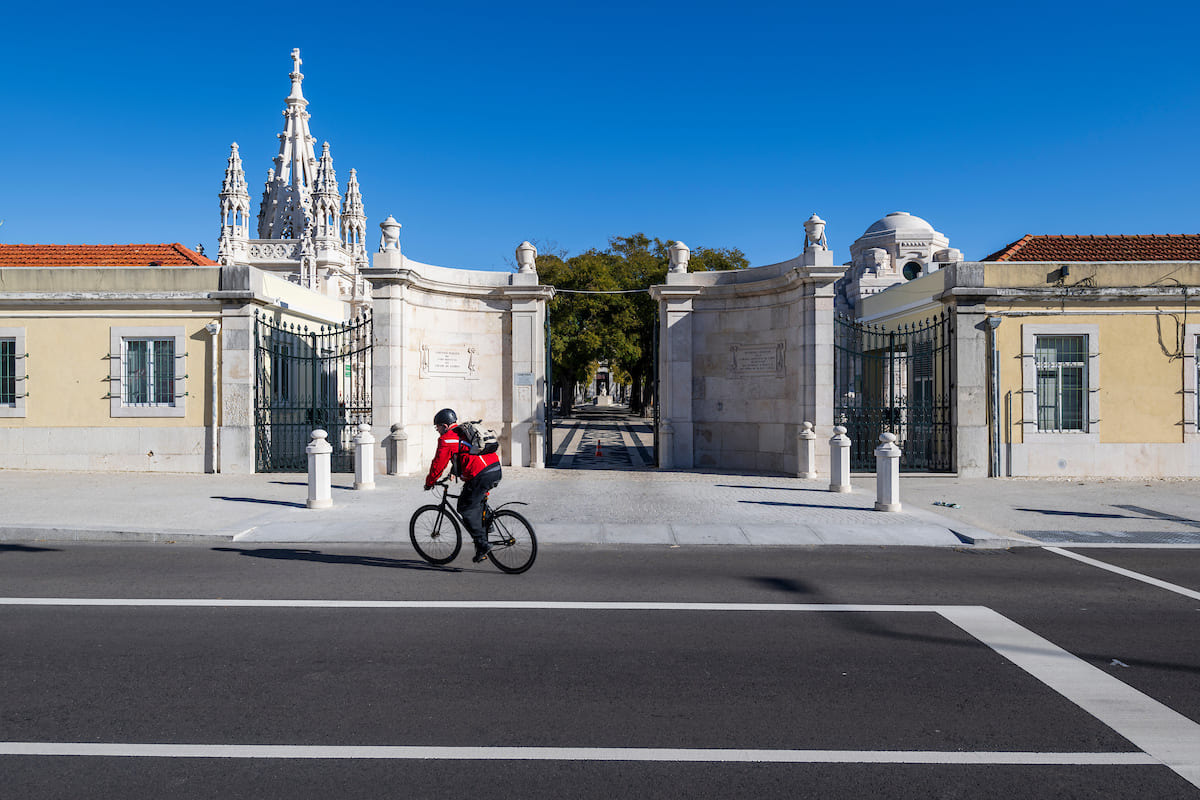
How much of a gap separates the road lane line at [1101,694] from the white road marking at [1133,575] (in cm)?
227

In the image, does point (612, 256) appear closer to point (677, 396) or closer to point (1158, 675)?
point (677, 396)

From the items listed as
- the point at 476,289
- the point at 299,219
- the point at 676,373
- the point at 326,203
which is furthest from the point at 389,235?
the point at 299,219

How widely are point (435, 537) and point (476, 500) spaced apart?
75 centimetres

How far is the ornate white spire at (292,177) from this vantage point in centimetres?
4284

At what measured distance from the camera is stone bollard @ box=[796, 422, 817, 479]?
48.8ft

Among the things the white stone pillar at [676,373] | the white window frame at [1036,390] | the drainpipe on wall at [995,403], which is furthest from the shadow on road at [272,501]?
the white window frame at [1036,390]

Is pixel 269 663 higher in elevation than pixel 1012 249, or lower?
lower

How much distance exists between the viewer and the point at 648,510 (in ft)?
35.9

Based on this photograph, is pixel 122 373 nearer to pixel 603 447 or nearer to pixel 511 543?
pixel 511 543

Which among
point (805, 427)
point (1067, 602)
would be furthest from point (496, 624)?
point (805, 427)

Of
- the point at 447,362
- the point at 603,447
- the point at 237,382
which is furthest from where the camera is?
the point at 603,447

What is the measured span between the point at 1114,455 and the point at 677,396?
30.0 ft

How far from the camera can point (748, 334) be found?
1686 centimetres

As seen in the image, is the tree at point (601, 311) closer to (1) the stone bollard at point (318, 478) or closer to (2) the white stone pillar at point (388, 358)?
(2) the white stone pillar at point (388, 358)
